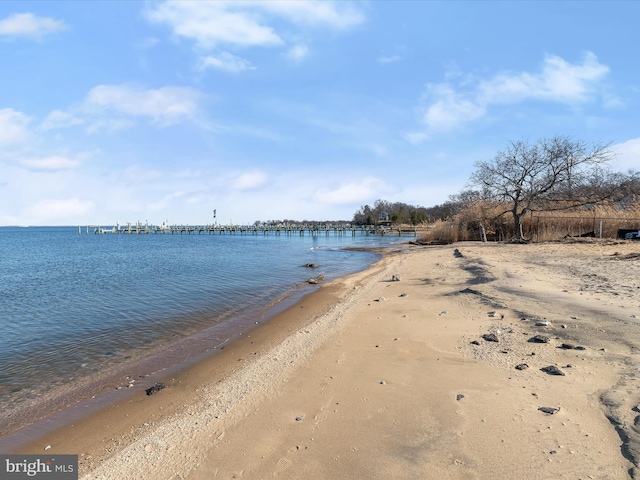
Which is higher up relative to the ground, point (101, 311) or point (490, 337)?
point (490, 337)

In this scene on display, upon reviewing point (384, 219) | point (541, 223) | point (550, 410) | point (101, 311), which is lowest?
point (101, 311)

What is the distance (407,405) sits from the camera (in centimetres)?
434

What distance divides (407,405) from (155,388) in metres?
4.29

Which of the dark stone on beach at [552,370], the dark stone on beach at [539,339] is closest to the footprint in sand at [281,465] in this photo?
the dark stone on beach at [552,370]

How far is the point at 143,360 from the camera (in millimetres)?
7566

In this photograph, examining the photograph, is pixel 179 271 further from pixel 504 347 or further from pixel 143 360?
pixel 504 347

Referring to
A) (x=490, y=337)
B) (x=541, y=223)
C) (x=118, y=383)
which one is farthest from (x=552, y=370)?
(x=541, y=223)

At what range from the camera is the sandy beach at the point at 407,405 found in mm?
3291

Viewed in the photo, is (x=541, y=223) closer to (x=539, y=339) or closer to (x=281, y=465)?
(x=539, y=339)

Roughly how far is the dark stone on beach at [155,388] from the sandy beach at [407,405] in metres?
0.12

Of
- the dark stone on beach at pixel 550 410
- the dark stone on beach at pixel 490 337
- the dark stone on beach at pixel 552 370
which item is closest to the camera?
the dark stone on beach at pixel 550 410

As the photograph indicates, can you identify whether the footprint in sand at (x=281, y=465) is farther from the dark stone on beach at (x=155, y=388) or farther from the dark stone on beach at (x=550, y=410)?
the dark stone on beach at (x=155, y=388)

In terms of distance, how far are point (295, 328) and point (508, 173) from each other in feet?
83.7

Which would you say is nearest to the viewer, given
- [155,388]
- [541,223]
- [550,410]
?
[550,410]
